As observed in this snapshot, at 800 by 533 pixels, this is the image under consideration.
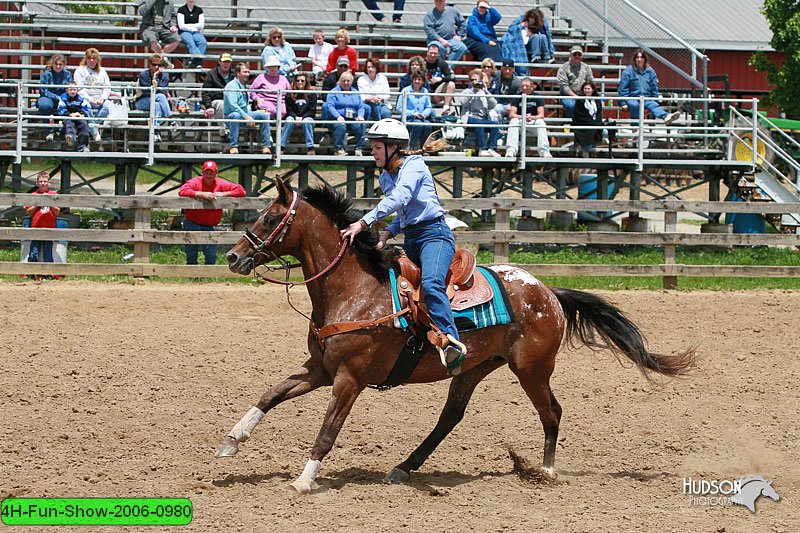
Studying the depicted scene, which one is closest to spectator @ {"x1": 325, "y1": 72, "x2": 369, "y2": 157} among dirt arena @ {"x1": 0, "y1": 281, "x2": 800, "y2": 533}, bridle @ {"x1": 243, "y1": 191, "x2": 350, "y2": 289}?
dirt arena @ {"x1": 0, "y1": 281, "x2": 800, "y2": 533}

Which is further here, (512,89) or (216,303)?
(512,89)

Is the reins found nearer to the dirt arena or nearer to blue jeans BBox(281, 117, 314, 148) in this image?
the dirt arena

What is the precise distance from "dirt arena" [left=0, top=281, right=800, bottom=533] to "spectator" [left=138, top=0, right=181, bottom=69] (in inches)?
331

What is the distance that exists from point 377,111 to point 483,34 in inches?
148

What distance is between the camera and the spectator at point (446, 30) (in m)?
20.6

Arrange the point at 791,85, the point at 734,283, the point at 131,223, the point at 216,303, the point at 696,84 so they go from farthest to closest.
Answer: the point at 791,85 → the point at 696,84 → the point at 131,223 → the point at 734,283 → the point at 216,303

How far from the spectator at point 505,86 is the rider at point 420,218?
37.7ft

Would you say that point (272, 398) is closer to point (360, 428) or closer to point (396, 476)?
point (396, 476)

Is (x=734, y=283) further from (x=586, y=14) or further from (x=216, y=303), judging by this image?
(x=586, y=14)

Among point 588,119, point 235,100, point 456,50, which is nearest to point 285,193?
point 235,100

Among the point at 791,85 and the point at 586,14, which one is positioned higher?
the point at 586,14

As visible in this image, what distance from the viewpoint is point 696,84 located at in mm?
20281

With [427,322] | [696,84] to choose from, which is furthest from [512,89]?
[427,322]

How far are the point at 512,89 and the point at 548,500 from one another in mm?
12940
